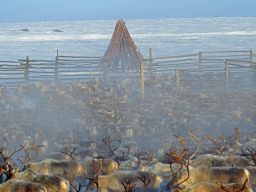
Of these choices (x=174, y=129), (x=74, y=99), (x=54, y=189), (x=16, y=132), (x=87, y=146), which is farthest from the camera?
(x=74, y=99)

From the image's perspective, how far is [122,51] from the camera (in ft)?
51.4

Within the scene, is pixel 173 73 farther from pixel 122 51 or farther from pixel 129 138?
pixel 129 138

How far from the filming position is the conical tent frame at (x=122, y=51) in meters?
15.5

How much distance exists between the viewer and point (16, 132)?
7754 millimetres

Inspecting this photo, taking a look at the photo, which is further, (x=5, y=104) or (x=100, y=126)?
(x=5, y=104)

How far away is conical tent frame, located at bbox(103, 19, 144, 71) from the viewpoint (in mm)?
15469

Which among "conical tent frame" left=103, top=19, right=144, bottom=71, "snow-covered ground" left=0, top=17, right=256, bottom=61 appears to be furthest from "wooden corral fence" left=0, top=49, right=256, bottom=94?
"snow-covered ground" left=0, top=17, right=256, bottom=61

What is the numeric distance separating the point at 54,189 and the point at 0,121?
5606 millimetres

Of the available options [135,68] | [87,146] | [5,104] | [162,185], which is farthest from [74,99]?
[162,185]

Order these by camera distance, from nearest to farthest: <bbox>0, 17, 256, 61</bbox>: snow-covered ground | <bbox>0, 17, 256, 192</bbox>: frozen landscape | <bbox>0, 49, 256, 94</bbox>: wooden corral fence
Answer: <bbox>0, 17, 256, 192</bbox>: frozen landscape
<bbox>0, 49, 256, 94</bbox>: wooden corral fence
<bbox>0, 17, 256, 61</bbox>: snow-covered ground

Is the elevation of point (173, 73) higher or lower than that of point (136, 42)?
lower

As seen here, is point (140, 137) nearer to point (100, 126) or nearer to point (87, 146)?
point (100, 126)

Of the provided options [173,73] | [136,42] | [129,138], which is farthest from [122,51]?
[136,42]

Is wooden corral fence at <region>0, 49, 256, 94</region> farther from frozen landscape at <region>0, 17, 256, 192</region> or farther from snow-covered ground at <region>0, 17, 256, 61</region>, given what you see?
snow-covered ground at <region>0, 17, 256, 61</region>
